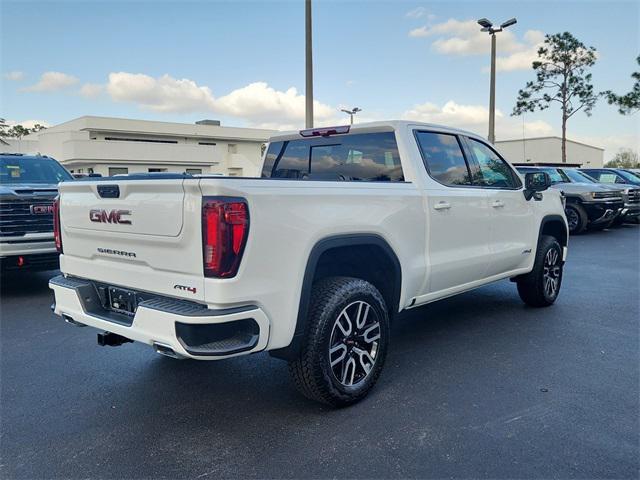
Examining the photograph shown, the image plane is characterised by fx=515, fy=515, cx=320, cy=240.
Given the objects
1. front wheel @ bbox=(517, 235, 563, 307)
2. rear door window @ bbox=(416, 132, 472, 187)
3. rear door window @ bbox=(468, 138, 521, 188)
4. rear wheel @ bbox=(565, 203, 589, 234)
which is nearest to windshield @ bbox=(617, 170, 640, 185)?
rear wheel @ bbox=(565, 203, 589, 234)

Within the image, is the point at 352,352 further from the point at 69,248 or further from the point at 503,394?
the point at 69,248

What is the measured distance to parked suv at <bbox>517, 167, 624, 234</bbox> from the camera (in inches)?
531

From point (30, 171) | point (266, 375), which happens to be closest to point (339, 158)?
point (266, 375)

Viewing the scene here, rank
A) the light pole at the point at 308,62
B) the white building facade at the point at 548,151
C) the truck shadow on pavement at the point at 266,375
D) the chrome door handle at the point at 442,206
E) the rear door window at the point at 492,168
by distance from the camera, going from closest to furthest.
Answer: the truck shadow on pavement at the point at 266,375 → the chrome door handle at the point at 442,206 → the rear door window at the point at 492,168 → the light pole at the point at 308,62 → the white building facade at the point at 548,151

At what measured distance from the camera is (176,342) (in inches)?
108

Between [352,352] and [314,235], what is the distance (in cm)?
90

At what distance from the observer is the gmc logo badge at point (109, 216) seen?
10.1 feet

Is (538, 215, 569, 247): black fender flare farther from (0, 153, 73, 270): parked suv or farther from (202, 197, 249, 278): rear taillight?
(0, 153, 73, 270): parked suv

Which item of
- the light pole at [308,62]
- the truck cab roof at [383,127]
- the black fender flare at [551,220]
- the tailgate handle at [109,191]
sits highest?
the light pole at [308,62]

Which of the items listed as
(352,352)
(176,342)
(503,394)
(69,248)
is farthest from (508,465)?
(69,248)

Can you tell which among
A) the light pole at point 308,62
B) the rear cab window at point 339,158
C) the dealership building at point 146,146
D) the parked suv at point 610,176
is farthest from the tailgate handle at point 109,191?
the dealership building at point 146,146

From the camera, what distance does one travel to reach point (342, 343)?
3.39 metres

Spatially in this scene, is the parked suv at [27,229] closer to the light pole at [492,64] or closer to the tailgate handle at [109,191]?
the tailgate handle at [109,191]

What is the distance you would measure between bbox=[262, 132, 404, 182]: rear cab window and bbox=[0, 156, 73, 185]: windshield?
4.45 m
